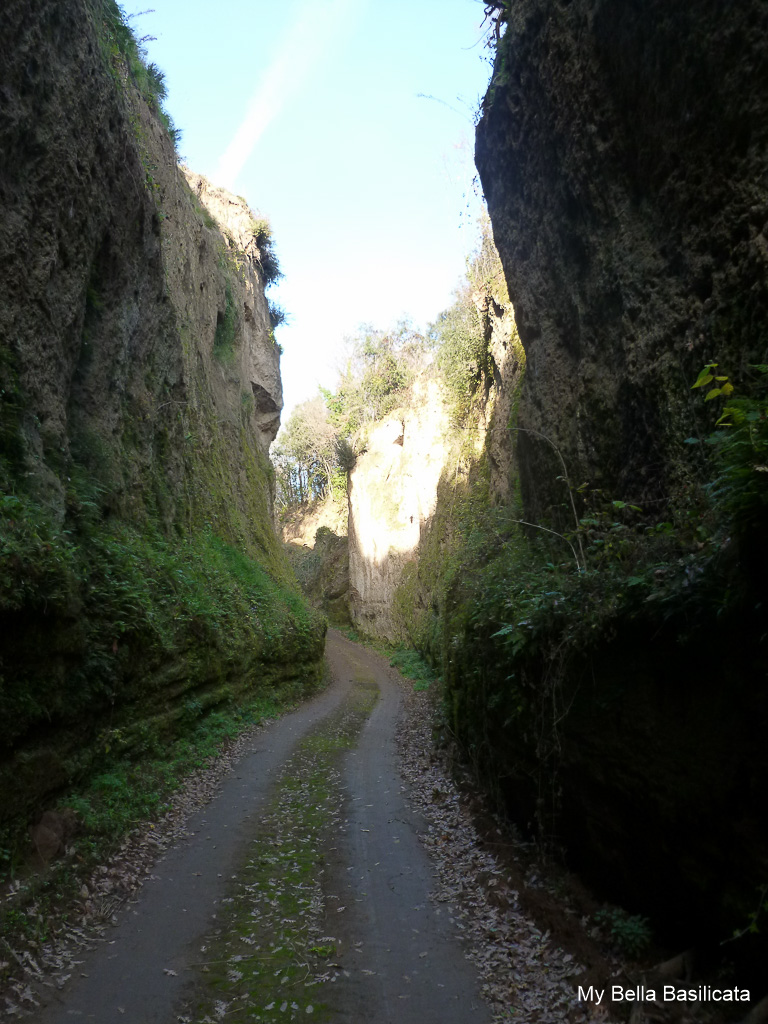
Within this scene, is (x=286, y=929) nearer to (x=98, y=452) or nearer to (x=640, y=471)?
(x=640, y=471)

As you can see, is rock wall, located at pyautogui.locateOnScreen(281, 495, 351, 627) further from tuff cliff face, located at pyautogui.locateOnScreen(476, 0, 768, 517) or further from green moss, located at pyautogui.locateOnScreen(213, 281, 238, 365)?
tuff cliff face, located at pyautogui.locateOnScreen(476, 0, 768, 517)

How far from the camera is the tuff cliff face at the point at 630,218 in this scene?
19.6 feet

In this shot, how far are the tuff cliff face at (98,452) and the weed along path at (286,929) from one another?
6.17ft

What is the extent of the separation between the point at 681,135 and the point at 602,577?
475 cm

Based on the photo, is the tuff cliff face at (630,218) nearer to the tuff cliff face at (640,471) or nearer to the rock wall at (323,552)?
the tuff cliff face at (640,471)

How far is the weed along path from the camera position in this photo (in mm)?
4934

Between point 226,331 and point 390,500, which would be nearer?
point 226,331

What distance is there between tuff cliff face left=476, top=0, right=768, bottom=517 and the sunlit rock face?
20641mm

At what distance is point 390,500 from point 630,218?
3097 cm

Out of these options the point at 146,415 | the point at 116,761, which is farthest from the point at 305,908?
the point at 146,415

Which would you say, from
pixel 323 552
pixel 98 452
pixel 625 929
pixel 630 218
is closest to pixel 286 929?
pixel 625 929

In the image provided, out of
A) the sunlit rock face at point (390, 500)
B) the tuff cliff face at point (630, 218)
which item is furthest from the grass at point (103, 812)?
the sunlit rock face at point (390, 500)

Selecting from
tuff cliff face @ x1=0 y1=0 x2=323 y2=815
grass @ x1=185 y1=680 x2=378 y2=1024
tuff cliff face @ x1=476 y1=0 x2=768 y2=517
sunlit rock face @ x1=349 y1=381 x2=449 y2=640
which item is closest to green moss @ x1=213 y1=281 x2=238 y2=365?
tuff cliff face @ x1=0 y1=0 x2=323 y2=815

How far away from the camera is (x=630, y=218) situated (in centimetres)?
797
